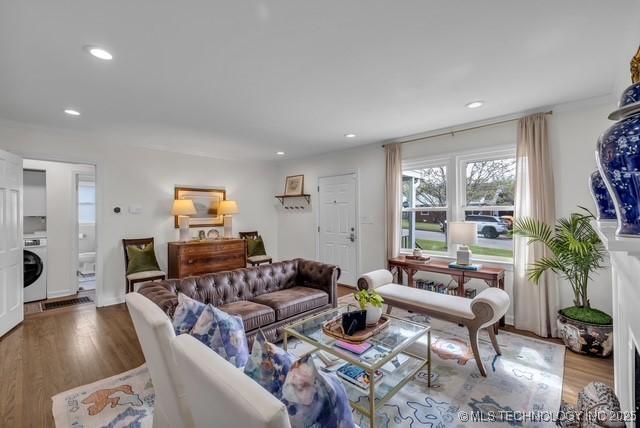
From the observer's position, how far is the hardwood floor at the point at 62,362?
2.07m

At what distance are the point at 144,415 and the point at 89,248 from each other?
521 centimetres

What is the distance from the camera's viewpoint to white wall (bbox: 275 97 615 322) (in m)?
2.93

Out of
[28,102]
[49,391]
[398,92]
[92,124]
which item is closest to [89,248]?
[92,124]

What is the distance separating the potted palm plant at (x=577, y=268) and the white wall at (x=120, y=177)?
4.91 metres

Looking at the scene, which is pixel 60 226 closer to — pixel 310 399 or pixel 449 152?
pixel 310 399

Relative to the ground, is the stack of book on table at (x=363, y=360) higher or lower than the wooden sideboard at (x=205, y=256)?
lower

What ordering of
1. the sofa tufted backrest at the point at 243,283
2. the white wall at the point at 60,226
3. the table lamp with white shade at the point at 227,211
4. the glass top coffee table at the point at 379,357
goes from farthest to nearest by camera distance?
the table lamp with white shade at the point at 227,211 < the white wall at the point at 60,226 < the sofa tufted backrest at the point at 243,283 < the glass top coffee table at the point at 379,357

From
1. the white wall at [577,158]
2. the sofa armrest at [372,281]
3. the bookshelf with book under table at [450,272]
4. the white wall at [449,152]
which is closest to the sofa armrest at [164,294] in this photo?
the sofa armrest at [372,281]

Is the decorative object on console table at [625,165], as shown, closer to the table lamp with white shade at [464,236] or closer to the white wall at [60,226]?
the table lamp with white shade at [464,236]

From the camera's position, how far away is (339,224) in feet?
17.2

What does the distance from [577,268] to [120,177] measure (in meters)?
5.81

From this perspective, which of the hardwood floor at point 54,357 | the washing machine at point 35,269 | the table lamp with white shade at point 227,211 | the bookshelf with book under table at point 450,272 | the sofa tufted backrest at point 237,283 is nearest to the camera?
the hardwood floor at point 54,357

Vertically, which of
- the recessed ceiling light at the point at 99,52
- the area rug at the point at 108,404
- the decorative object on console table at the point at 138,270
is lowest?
the area rug at the point at 108,404

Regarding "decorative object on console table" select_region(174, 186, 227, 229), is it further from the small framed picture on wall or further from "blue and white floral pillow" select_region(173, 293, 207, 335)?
"blue and white floral pillow" select_region(173, 293, 207, 335)
